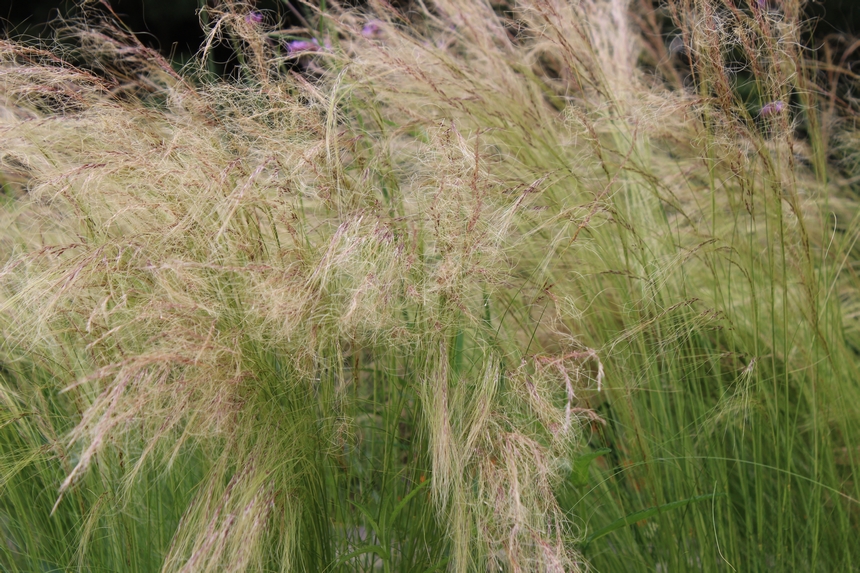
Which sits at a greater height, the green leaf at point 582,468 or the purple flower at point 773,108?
the purple flower at point 773,108

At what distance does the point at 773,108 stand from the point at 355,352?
0.84 metres

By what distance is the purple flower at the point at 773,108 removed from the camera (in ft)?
4.20

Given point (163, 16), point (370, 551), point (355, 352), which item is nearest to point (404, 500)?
point (370, 551)

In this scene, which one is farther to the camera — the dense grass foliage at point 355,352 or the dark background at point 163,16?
the dark background at point 163,16

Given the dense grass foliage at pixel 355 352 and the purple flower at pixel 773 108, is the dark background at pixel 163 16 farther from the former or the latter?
the purple flower at pixel 773 108

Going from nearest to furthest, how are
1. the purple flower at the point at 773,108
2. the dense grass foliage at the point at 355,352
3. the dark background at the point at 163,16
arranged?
the dense grass foliage at the point at 355,352
the purple flower at the point at 773,108
the dark background at the point at 163,16

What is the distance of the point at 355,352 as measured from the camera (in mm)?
1242

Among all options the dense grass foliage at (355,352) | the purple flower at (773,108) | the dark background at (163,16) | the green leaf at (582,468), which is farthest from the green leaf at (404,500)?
the dark background at (163,16)

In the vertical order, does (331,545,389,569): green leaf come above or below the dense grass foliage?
below

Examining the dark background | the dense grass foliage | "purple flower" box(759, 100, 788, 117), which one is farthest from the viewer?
the dark background

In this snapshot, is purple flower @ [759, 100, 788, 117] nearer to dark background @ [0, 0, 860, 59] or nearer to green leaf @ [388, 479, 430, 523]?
green leaf @ [388, 479, 430, 523]

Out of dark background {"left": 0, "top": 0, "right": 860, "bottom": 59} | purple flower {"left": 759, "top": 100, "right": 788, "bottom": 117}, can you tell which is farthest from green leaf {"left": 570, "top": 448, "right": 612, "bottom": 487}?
dark background {"left": 0, "top": 0, "right": 860, "bottom": 59}

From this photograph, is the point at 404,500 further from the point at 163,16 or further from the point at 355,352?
the point at 163,16

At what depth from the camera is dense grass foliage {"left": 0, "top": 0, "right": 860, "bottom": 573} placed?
1062 mm
